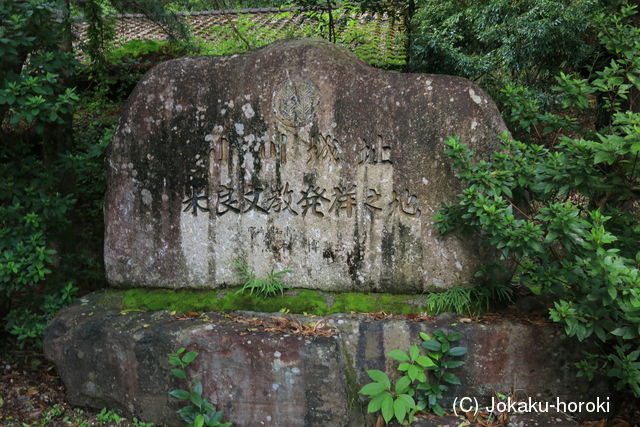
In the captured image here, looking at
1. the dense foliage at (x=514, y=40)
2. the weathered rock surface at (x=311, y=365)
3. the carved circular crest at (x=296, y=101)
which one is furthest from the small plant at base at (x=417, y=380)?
the dense foliage at (x=514, y=40)

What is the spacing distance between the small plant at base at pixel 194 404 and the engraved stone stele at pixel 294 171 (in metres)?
0.81

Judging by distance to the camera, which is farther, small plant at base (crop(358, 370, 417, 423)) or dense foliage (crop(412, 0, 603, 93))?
dense foliage (crop(412, 0, 603, 93))

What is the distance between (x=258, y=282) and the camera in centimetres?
405

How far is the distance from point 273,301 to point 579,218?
229 centimetres

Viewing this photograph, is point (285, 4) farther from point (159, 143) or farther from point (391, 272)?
A: point (391, 272)

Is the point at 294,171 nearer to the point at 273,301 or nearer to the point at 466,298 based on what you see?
the point at 273,301

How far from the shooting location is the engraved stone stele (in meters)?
3.89

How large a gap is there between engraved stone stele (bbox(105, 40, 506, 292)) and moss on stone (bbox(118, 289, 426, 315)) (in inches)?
3.5

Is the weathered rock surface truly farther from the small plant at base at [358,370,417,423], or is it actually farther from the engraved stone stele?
the engraved stone stele

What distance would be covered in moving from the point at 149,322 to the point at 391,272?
1.94 meters

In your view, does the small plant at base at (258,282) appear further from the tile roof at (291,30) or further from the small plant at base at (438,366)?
the tile roof at (291,30)

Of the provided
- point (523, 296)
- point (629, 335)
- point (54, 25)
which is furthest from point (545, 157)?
point (54, 25)

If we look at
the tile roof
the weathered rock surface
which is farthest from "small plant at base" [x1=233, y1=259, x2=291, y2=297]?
the tile roof

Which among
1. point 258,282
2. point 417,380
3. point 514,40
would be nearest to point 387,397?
point 417,380
